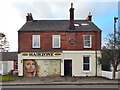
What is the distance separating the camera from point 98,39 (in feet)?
117

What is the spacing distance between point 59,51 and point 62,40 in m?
1.52

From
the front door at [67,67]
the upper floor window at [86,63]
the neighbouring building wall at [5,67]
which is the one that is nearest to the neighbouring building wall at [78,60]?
the upper floor window at [86,63]

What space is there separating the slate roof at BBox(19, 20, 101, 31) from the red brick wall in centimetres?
60

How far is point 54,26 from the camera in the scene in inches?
1471

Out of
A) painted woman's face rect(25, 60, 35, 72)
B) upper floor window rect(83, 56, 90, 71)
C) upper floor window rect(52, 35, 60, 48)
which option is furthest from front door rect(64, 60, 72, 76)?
painted woman's face rect(25, 60, 35, 72)

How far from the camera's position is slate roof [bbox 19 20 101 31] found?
119 feet

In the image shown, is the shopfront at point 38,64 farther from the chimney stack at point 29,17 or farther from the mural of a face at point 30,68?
the chimney stack at point 29,17

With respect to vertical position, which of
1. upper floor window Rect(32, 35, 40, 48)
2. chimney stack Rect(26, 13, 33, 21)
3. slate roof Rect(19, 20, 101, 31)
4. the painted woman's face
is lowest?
the painted woman's face

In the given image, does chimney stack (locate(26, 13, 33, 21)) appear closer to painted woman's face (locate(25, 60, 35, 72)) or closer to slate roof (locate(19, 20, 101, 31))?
slate roof (locate(19, 20, 101, 31))

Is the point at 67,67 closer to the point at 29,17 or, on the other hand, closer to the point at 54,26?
the point at 54,26

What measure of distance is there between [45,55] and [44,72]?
7.31 feet

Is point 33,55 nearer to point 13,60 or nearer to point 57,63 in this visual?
point 57,63

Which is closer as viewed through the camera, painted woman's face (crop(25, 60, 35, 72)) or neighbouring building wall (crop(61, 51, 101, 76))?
neighbouring building wall (crop(61, 51, 101, 76))

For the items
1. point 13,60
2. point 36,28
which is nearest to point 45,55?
point 36,28
